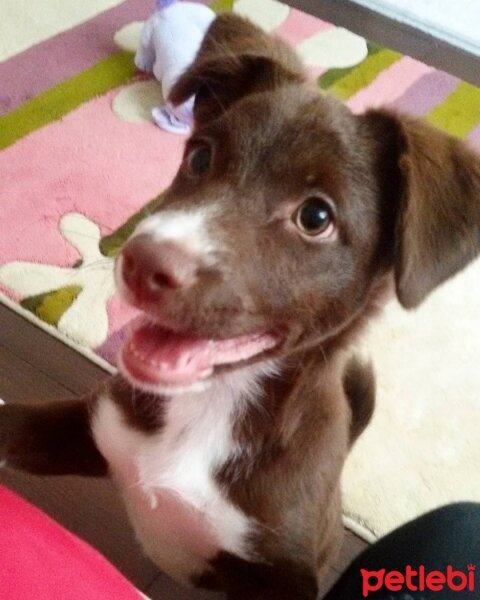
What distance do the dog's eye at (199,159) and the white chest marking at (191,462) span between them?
0.32 meters

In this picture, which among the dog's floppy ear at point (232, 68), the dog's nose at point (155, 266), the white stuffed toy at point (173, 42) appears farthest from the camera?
the white stuffed toy at point (173, 42)

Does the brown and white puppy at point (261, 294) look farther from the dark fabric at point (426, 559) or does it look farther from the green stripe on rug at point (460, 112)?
the green stripe on rug at point (460, 112)

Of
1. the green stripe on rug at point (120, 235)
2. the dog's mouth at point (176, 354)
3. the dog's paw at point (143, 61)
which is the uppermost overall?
the dog's mouth at point (176, 354)

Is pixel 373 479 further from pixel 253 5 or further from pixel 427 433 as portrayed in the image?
pixel 253 5

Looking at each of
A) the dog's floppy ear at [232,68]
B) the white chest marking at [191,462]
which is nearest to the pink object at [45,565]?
the white chest marking at [191,462]

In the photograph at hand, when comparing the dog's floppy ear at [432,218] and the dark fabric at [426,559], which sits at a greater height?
the dog's floppy ear at [432,218]

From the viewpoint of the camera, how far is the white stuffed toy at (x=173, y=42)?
8.67 ft

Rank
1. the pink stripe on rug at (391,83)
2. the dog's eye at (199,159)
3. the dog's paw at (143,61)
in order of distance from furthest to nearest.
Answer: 1. the pink stripe on rug at (391,83)
2. the dog's paw at (143,61)
3. the dog's eye at (199,159)

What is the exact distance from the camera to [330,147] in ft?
3.97

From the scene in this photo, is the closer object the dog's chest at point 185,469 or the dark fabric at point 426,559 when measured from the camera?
the dark fabric at point 426,559

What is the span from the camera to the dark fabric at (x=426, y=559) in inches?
49.8

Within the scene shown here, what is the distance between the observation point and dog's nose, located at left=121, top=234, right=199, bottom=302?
3.41 ft

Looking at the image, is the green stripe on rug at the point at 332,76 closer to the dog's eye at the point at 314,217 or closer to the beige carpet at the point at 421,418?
the beige carpet at the point at 421,418

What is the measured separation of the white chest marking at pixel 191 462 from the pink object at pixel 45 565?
339 millimetres
